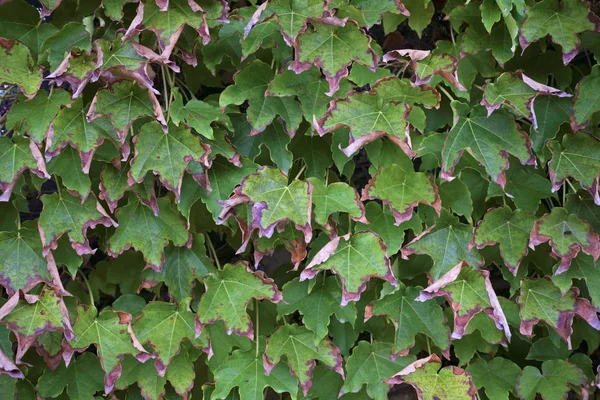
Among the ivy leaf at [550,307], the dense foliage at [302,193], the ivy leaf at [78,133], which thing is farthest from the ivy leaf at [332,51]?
the ivy leaf at [550,307]

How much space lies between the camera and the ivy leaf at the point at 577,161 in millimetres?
1631

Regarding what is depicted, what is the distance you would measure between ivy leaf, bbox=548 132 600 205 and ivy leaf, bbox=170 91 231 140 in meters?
0.85

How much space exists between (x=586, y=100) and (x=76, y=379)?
5.14ft

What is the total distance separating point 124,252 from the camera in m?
A: 1.87

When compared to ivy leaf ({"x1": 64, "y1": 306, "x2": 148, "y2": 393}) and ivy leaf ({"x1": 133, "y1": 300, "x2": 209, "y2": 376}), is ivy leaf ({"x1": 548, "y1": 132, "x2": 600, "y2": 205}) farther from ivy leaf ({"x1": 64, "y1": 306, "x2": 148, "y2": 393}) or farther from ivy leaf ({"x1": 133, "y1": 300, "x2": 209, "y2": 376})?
ivy leaf ({"x1": 64, "y1": 306, "x2": 148, "y2": 393})

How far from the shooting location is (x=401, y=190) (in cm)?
160

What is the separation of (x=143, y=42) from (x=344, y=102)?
58 centimetres

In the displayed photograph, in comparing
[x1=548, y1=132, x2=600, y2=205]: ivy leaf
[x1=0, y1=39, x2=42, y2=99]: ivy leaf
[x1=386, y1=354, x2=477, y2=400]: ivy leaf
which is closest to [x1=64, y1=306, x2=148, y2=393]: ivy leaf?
[x1=0, y1=39, x2=42, y2=99]: ivy leaf

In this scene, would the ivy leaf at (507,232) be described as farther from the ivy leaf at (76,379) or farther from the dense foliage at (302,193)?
the ivy leaf at (76,379)

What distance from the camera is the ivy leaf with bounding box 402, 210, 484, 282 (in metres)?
1.65

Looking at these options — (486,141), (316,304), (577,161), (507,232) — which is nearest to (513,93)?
(486,141)

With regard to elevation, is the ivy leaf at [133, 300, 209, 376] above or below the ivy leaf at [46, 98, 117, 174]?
below

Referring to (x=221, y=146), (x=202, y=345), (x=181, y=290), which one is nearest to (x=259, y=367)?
(x=202, y=345)

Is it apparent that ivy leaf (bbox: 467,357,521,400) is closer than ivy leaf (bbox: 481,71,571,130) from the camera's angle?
No
